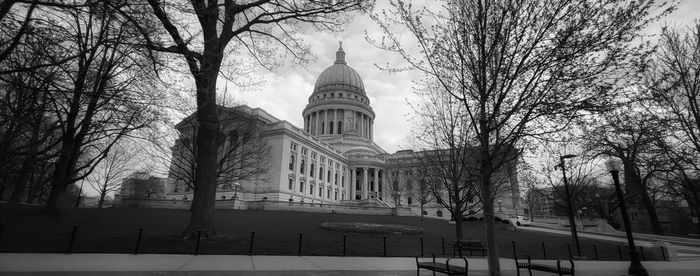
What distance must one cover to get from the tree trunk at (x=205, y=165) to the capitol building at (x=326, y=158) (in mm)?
14002

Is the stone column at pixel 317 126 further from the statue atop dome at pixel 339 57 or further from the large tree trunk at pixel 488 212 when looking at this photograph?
the large tree trunk at pixel 488 212

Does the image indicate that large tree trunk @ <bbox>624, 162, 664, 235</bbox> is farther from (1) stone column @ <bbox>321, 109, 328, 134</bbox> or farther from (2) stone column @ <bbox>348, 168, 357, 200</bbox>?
(1) stone column @ <bbox>321, 109, 328, 134</bbox>

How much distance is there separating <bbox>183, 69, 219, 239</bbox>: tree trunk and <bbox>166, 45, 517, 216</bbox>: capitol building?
14.0 metres

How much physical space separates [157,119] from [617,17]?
52.9 ft

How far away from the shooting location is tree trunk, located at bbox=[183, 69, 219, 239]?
43.7ft

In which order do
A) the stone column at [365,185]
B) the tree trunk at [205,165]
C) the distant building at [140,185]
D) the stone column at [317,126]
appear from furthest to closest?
1. the stone column at [317,126]
2. the stone column at [365,185]
3. the distant building at [140,185]
4. the tree trunk at [205,165]

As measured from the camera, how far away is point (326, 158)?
68.7 metres

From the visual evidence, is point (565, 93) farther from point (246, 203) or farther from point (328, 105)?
point (328, 105)

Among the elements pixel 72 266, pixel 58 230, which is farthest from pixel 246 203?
pixel 72 266

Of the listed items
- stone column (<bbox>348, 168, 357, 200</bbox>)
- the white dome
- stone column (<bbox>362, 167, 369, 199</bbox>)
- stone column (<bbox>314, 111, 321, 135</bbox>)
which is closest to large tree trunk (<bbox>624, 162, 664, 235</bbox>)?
stone column (<bbox>362, 167, 369, 199</bbox>)

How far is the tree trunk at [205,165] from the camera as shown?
1330cm

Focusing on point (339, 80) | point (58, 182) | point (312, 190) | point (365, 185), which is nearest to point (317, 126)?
point (339, 80)

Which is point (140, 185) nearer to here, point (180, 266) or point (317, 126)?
point (317, 126)

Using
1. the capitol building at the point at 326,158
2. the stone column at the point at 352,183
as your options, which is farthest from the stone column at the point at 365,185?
the stone column at the point at 352,183
